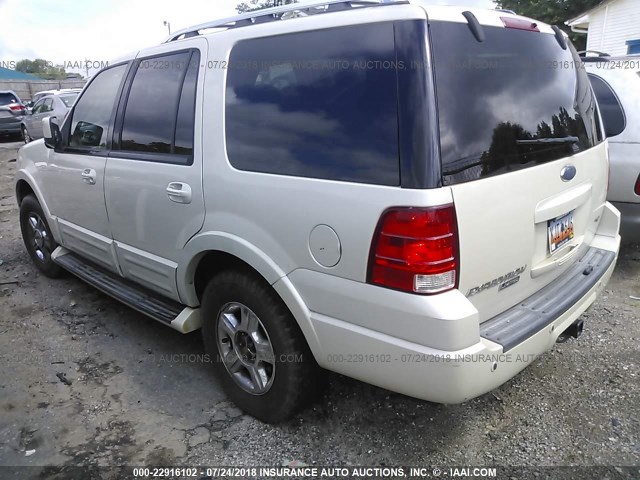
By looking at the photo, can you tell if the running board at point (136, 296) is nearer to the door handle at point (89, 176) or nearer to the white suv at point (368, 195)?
the white suv at point (368, 195)

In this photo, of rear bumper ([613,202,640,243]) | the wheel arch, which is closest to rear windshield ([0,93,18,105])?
the wheel arch

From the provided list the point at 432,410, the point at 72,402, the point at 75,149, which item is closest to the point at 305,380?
the point at 432,410

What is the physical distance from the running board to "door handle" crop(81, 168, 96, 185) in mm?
700

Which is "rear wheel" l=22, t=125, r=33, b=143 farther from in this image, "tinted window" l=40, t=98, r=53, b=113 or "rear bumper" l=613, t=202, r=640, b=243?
"rear bumper" l=613, t=202, r=640, b=243

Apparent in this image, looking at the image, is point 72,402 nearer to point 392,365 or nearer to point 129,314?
point 129,314

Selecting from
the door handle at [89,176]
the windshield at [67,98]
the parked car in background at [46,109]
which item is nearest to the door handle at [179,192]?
the door handle at [89,176]

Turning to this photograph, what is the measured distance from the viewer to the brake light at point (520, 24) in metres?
2.27

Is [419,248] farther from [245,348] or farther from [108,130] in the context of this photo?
[108,130]

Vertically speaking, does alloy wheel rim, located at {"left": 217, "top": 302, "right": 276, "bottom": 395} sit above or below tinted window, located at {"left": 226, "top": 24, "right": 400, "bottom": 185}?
below

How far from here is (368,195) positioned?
6.33 feet

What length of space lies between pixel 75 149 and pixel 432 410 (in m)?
3.10

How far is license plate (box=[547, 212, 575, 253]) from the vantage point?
93.5 inches

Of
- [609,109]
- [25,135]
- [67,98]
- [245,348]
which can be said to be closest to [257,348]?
[245,348]

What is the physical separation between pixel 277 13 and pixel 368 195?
1.25m
